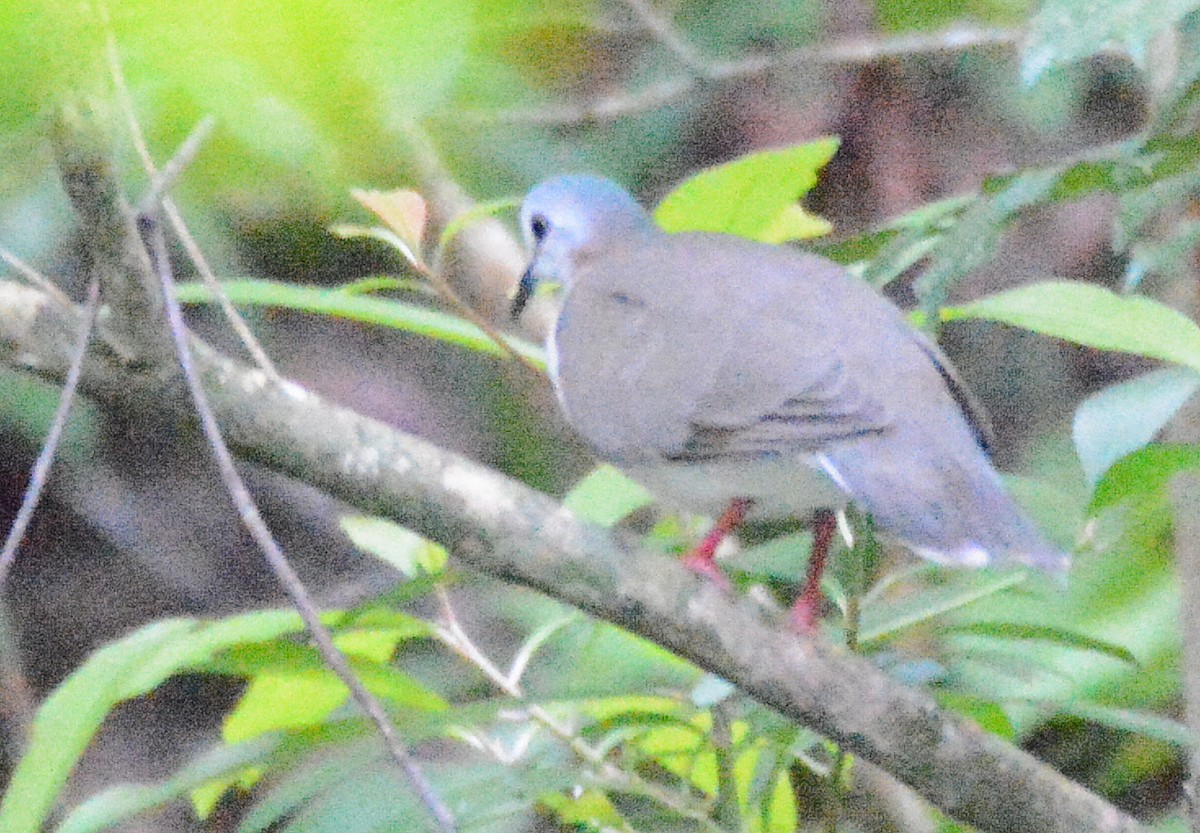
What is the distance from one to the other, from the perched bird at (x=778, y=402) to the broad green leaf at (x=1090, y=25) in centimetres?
49

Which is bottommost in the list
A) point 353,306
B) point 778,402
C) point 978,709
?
point 978,709

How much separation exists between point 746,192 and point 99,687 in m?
0.73

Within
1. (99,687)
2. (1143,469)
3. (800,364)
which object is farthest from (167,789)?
(1143,469)

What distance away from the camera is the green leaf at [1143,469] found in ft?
3.04

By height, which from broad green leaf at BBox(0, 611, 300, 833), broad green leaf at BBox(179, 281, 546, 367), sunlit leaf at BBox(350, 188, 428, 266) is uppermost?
sunlit leaf at BBox(350, 188, 428, 266)

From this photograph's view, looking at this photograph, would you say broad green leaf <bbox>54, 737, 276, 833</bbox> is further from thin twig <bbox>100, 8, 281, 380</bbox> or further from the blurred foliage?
thin twig <bbox>100, 8, 281, 380</bbox>

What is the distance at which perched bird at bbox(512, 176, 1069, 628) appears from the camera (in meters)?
1.12

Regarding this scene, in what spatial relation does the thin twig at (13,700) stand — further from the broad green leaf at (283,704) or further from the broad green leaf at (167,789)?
the broad green leaf at (167,789)

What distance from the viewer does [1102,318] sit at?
1.00m

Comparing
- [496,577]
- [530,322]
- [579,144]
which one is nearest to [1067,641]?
[496,577]

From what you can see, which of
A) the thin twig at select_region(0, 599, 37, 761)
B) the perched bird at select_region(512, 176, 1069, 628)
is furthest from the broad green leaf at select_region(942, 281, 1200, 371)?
the thin twig at select_region(0, 599, 37, 761)

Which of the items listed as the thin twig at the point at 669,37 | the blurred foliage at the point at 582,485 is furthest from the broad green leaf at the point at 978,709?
the thin twig at the point at 669,37

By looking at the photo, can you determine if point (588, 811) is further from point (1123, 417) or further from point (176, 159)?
point (176, 159)

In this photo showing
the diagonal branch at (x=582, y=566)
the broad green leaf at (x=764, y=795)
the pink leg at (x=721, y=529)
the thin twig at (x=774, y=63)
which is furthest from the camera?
the thin twig at (x=774, y=63)
